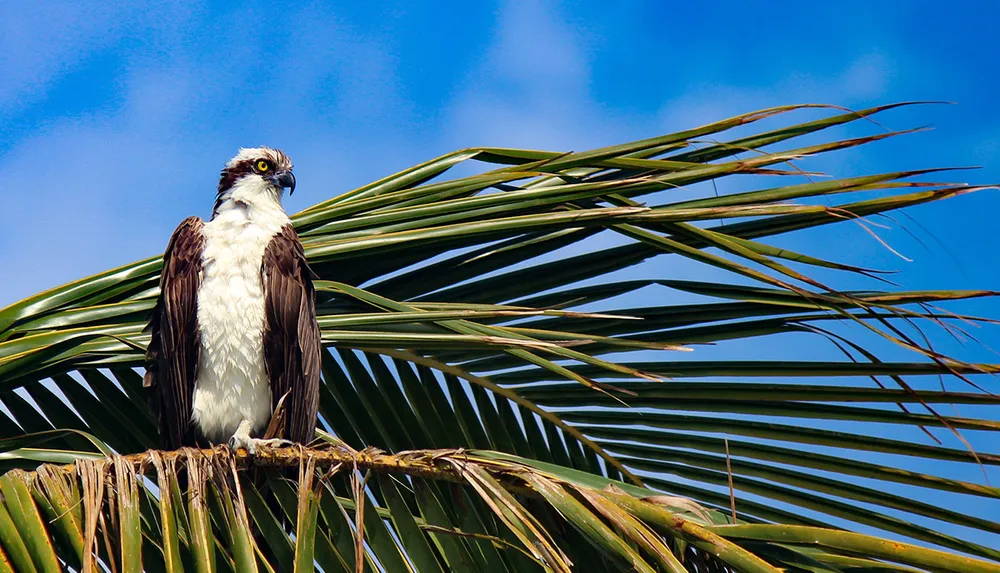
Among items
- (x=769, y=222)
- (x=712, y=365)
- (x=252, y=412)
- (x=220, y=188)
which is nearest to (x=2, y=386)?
(x=252, y=412)

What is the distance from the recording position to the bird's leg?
7.64 ft

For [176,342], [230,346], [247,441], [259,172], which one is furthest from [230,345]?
[259,172]

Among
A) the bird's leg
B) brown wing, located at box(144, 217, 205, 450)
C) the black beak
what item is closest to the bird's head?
A: the black beak

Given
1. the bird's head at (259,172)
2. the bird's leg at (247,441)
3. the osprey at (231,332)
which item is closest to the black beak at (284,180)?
the bird's head at (259,172)

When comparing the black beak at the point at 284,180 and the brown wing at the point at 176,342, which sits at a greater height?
the black beak at the point at 284,180

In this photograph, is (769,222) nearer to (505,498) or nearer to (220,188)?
(505,498)

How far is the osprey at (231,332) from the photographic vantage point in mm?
3277

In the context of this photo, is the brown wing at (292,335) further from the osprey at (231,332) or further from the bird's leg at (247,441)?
the bird's leg at (247,441)

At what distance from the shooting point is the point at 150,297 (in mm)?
3361

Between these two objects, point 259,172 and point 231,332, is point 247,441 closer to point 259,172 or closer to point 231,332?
point 231,332

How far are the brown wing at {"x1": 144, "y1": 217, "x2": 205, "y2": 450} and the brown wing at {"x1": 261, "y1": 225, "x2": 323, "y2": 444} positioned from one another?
0.25 m

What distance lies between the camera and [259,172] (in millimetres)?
4117

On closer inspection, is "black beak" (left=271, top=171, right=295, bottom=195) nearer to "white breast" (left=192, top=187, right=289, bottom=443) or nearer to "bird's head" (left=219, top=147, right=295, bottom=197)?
"bird's head" (left=219, top=147, right=295, bottom=197)

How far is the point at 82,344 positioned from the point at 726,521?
6.47ft
